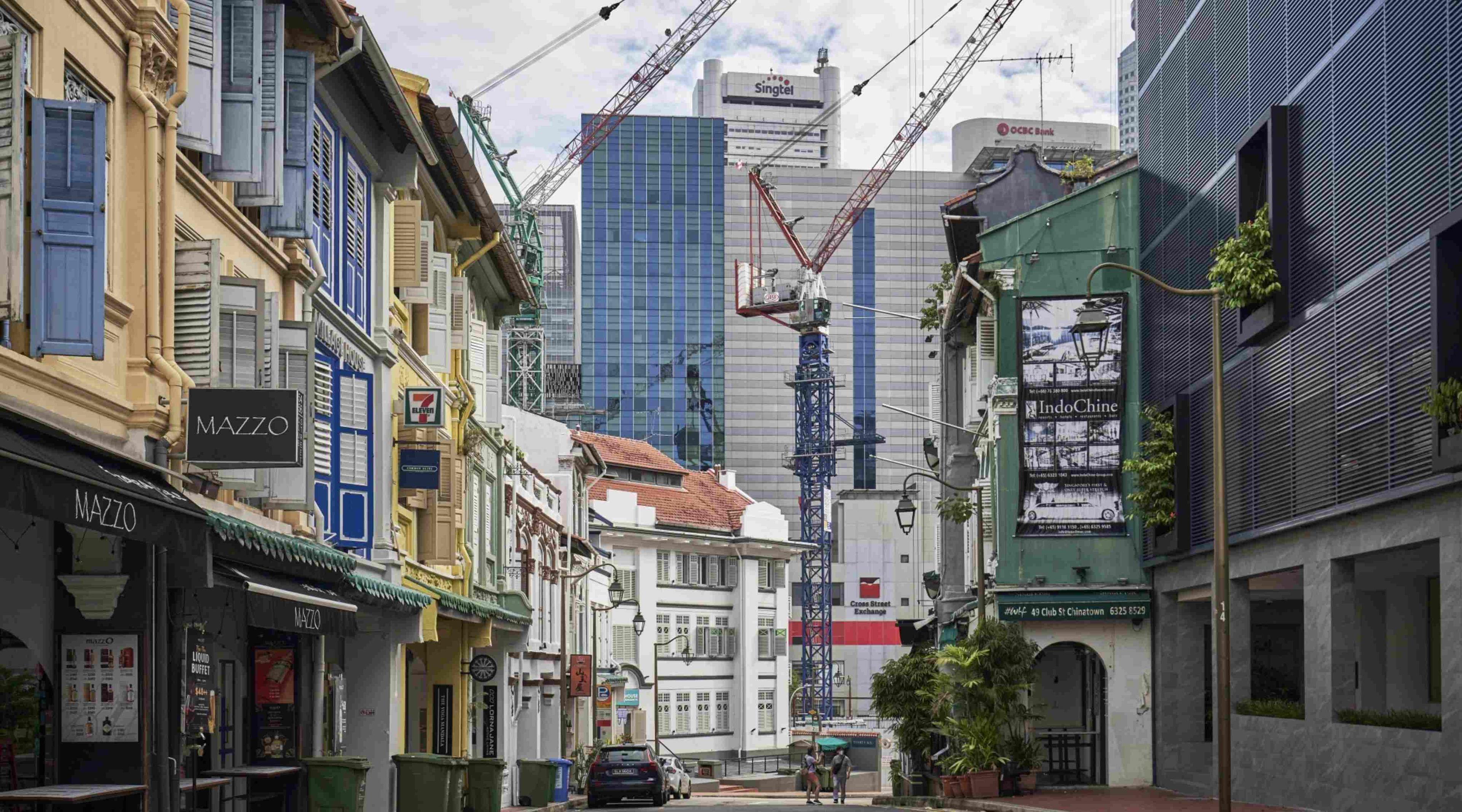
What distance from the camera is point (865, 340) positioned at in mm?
178875

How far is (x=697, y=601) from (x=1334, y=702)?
60.0 metres

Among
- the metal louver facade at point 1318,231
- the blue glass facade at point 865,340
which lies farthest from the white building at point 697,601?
the blue glass facade at point 865,340

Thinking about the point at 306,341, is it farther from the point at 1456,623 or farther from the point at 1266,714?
the point at 1266,714

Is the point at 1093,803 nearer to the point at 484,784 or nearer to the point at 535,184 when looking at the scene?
the point at 484,784

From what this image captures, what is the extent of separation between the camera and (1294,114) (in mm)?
25984

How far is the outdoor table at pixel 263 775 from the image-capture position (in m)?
16.9

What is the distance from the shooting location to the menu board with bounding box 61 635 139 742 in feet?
43.0

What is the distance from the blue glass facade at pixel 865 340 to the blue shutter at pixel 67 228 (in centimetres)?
16550

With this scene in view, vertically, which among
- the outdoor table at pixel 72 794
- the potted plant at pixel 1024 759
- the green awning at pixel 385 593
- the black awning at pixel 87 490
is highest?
the black awning at pixel 87 490

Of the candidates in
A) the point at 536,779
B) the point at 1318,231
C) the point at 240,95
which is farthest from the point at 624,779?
the point at 240,95

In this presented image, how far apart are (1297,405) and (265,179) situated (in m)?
15.2

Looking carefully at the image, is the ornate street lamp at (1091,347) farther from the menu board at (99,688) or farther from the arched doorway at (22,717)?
the arched doorway at (22,717)

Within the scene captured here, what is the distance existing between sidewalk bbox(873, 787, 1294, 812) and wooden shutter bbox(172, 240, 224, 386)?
658 inches

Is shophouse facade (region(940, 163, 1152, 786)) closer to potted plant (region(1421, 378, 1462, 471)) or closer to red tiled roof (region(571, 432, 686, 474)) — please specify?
potted plant (region(1421, 378, 1462, 471))
